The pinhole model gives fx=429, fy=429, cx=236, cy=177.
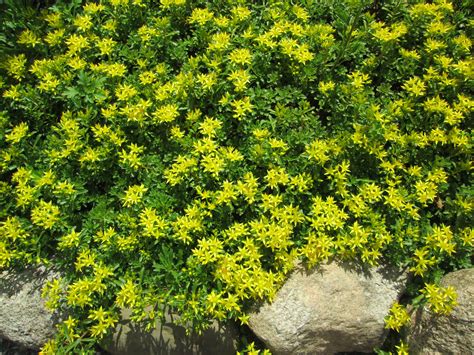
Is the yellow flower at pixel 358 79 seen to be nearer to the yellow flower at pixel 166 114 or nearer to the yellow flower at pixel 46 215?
the yellow flower at pixel 166 114

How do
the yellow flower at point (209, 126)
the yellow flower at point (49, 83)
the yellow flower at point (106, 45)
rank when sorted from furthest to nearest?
1. the yellow flower at point (106, 45)
2. the yellow flower at point (49, 83)
3. the yellow flower at point (209, 126)

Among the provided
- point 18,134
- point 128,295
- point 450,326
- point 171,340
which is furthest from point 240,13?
point 450,326

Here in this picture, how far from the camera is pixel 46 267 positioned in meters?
3.27

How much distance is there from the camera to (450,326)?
2857mm

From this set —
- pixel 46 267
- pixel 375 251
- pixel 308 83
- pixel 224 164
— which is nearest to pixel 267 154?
pixel 224 164

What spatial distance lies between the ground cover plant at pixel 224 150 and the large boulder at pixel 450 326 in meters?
0.09

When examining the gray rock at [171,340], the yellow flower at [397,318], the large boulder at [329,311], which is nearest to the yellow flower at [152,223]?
the gray rock at [171,340]

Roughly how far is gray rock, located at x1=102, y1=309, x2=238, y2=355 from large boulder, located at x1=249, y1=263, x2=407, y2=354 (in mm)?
276

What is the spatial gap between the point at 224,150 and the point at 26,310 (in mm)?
1908

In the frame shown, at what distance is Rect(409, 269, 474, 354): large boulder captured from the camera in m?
2.79

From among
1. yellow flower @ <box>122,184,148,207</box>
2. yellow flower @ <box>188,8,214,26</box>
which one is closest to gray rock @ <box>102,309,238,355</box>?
yellow flower @ <box>122,184,148,207</box>

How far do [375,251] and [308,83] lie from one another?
1442mm

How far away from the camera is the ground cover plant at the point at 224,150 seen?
2.99m

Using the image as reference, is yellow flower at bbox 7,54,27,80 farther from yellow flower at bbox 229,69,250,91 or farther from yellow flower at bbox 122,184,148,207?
yellow flower at bbox 229,69,250,91
